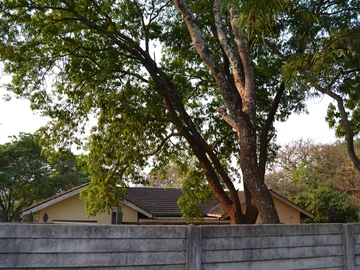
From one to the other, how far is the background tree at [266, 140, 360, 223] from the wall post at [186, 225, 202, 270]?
19.4 meters

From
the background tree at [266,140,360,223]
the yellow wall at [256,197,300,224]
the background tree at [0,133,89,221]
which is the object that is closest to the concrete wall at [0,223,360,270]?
the yellow wall at [256,197,300,224]

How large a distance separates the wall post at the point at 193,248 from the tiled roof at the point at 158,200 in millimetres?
13083

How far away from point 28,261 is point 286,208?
18.7 m

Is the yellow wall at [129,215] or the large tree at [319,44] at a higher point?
the large tree at [319,44]

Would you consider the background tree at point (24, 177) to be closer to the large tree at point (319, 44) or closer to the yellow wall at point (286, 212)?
the yellow wall at point (286, 212)

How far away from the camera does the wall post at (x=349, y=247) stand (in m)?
6.43

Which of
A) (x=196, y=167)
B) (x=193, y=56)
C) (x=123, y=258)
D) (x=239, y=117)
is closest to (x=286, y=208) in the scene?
(x=196, y=167)

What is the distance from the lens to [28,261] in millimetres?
4242

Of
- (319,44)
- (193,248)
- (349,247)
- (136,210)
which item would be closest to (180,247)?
(193,248)

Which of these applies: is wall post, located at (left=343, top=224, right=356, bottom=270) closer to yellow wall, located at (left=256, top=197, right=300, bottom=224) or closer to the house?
the house

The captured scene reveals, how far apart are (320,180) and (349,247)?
2443 cm

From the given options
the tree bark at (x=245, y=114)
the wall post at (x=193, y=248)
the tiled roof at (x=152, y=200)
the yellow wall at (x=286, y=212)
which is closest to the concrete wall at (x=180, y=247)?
the wall post at (x=193, y=248)

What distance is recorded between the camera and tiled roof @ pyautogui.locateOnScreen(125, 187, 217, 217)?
62.9 ft

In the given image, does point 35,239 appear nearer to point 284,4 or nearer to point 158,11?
point 284,4
